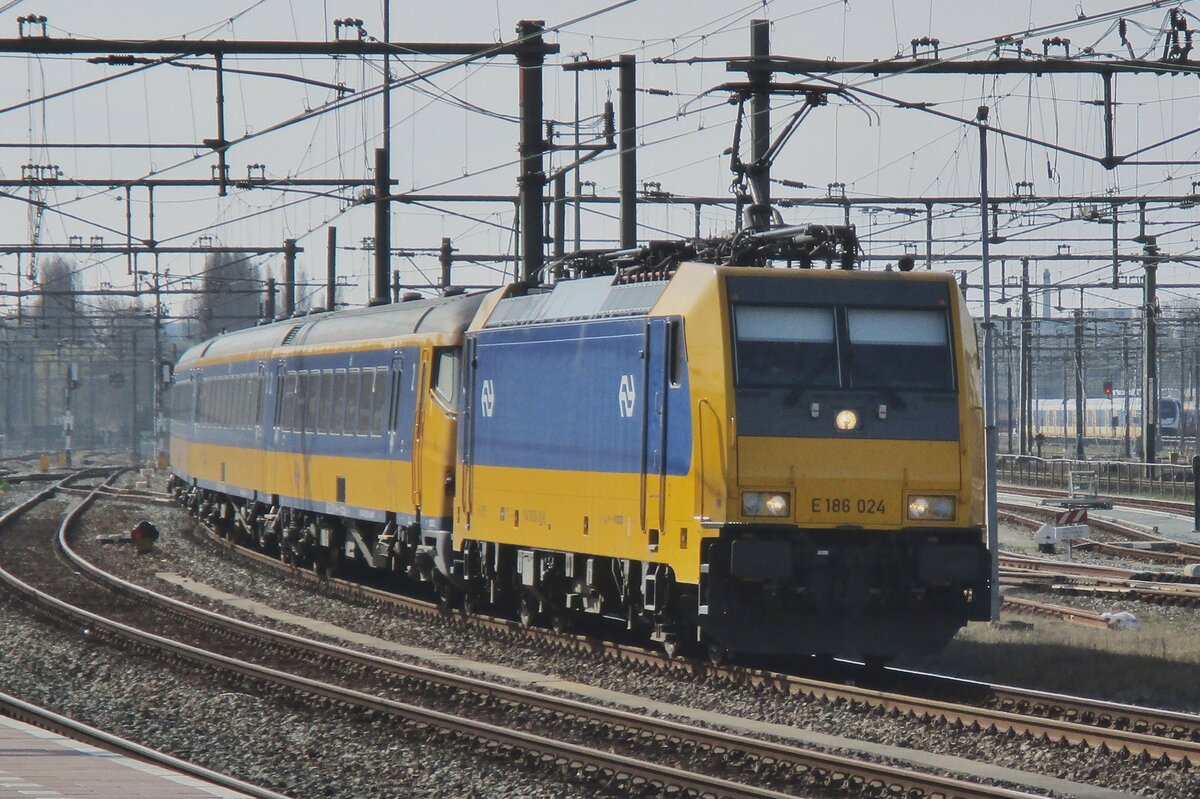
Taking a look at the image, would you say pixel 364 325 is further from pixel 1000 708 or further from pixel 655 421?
pixel 1000 708

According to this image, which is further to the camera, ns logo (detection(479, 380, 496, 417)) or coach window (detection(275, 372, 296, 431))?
coach window (detection(275, 372, 296, 431))

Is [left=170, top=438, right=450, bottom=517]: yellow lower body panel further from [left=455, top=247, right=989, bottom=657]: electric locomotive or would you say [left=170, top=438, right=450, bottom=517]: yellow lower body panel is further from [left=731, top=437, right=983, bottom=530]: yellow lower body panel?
[left=731, top=437, right=983, bottom=530]: yellow lower body panel

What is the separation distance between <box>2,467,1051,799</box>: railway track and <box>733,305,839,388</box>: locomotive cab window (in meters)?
3.00

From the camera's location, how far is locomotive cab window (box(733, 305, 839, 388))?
14.3 metres

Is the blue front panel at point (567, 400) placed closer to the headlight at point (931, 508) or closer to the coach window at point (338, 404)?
the headlight at point (931, 508)

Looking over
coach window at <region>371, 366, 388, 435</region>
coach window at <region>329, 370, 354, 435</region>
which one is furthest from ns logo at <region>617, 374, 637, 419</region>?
coach window at <region>329, 370, 354, 435</region>

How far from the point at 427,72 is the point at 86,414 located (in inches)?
4959

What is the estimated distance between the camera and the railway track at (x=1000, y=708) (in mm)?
11562

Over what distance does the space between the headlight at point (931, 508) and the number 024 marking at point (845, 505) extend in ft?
0.84

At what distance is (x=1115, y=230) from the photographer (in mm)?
47875

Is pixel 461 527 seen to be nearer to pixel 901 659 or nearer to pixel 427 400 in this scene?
pixel 427 400

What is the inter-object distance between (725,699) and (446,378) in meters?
7.65

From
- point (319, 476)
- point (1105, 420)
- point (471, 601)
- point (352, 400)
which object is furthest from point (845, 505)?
point (1105, 420)

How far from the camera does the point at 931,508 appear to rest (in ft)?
47.8
